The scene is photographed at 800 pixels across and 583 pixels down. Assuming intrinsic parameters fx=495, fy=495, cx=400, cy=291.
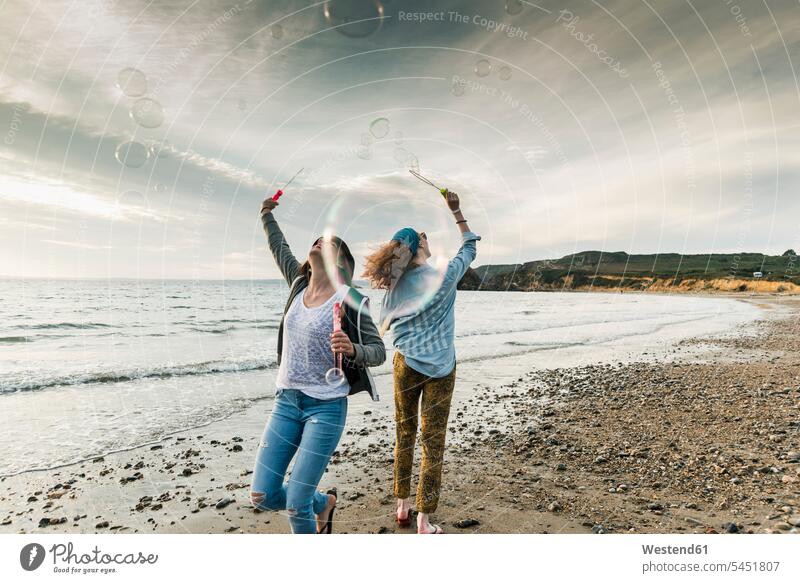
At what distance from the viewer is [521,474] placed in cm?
630

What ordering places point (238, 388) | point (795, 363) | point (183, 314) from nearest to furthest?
point (238, 388) → point (795, 363) → point (183, 314)

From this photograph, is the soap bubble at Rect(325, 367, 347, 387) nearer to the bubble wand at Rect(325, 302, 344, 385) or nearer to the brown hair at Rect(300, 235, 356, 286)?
the bubble wand at Rect(325, 302, 344, 385)

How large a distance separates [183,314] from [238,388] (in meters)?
21.5

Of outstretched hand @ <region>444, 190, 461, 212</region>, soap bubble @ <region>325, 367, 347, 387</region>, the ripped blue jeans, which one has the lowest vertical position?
the ripped blue jeans

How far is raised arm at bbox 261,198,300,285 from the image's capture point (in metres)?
4.52

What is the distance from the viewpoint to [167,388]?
1240 cm

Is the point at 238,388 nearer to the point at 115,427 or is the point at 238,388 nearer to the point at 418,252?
the point at 115,427

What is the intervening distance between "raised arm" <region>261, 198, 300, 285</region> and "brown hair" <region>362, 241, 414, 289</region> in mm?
668
